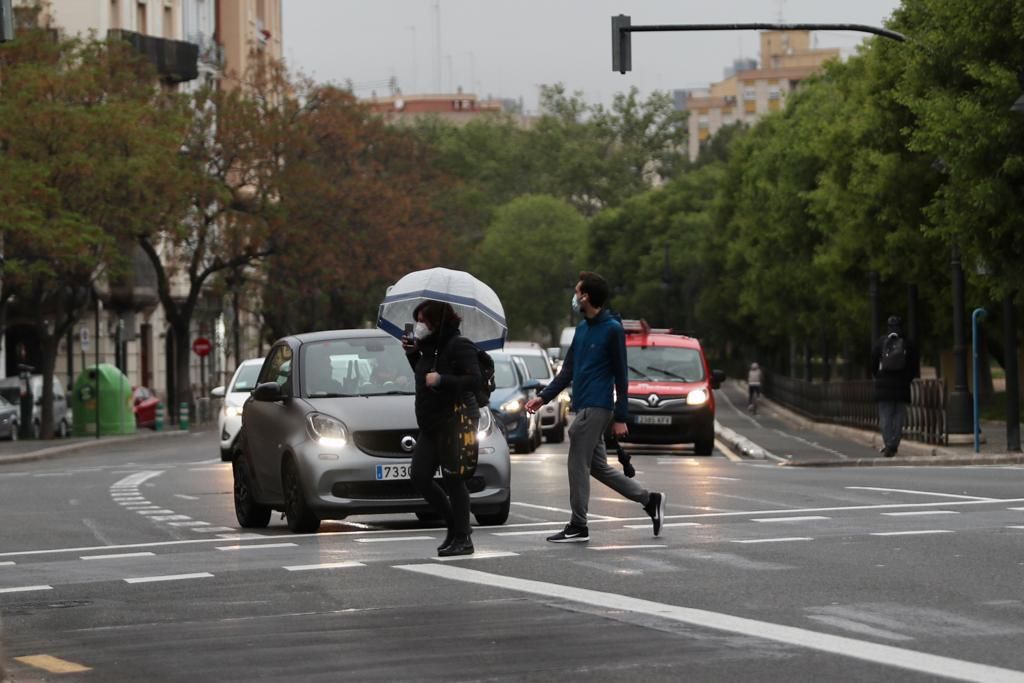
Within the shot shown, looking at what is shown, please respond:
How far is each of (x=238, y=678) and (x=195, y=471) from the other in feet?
71.3

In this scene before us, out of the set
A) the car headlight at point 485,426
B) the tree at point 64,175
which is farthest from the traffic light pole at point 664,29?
the tree at point 64,175

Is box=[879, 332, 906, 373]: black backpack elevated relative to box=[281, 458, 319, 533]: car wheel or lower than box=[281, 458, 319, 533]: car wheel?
elevated

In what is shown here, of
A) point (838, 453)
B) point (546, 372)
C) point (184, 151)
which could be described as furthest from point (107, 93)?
point (838, 453)

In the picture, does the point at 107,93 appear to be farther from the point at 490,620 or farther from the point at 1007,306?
the point at 490,620

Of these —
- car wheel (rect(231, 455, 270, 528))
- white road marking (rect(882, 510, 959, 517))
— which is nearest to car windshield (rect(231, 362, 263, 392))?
car wheel (rect(231, 455, 270, 528))

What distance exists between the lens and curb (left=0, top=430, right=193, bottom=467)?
141 ft

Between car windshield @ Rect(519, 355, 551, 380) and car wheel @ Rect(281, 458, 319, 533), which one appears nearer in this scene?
car wheel @ Rect(281, 458, 319, 533)

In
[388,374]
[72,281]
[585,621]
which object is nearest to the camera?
[585,621]

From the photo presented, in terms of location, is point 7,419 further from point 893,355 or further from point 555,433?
point 893,355

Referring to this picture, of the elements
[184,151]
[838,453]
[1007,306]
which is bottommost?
[838,453]

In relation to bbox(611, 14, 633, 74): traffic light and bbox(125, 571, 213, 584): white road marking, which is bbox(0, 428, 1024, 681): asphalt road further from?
bbox(611, 14, 633, 74): traffic light

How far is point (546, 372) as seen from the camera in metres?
42.1

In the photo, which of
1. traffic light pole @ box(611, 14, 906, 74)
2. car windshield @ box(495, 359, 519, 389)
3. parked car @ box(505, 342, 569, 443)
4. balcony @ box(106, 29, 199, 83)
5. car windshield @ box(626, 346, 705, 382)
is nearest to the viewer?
traffic light pole @ box(611, 14, 906, 74)

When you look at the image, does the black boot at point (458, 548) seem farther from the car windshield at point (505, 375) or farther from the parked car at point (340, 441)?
the car windshield at point (505, 375)
